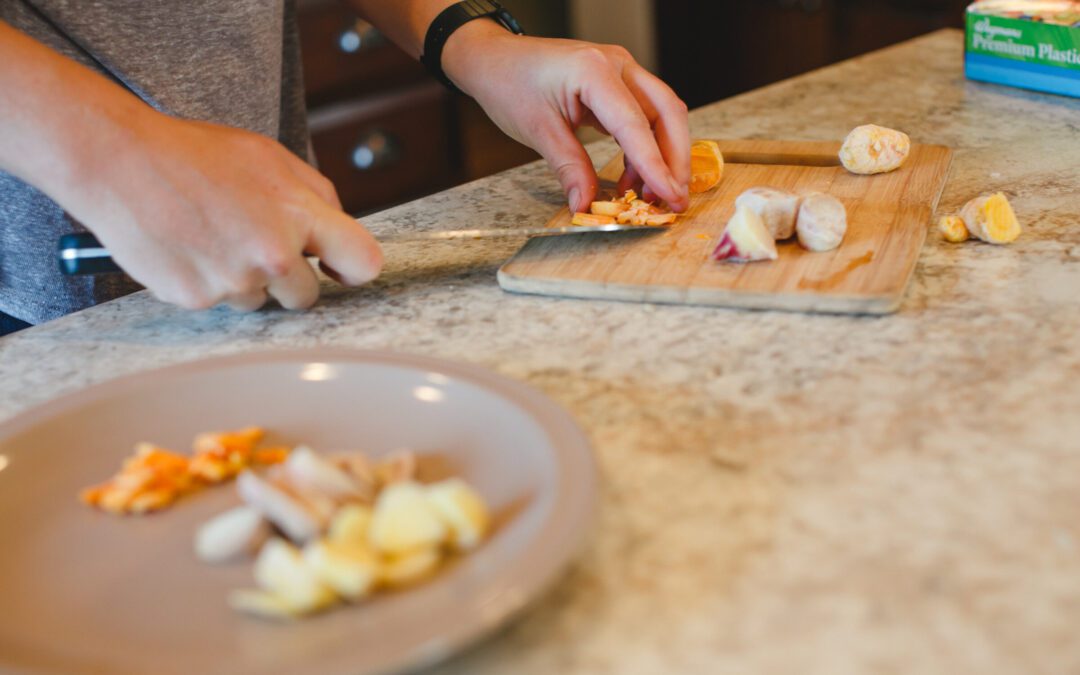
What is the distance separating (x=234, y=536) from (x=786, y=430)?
34 centimetres

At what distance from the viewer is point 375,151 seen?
2836 mm

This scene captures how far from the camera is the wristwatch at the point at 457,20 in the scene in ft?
3.88

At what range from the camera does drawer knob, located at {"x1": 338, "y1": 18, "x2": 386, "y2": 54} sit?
270cm

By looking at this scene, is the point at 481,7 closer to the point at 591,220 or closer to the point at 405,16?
the point at 405,16

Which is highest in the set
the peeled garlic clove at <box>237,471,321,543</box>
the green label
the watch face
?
the watch face

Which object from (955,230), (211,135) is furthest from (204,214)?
(955,230)

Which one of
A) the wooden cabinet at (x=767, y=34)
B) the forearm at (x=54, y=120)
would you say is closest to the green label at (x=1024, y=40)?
the forearm at (x=54, y=120)

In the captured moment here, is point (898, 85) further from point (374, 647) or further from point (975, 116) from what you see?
point (374, 647)

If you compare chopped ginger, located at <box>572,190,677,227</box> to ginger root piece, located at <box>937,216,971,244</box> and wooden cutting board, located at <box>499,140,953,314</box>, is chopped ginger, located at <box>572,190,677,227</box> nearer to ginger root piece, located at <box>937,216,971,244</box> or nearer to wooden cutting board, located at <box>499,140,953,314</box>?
wooden cutting board, located at <box>499,140,953,314</box>

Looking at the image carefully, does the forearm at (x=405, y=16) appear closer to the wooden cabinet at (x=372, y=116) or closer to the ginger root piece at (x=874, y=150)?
the ginger root piece at (x=874, y=150)

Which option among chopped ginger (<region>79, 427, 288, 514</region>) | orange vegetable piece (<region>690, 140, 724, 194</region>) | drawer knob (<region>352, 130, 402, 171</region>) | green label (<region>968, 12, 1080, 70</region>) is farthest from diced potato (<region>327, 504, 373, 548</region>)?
drawer knob (<region>352, 130, 402, 171</region>)

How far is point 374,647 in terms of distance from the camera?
48 centimetres

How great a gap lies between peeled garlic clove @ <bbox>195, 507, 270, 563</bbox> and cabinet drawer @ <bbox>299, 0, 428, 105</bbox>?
2180mm

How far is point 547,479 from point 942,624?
0.21 m
